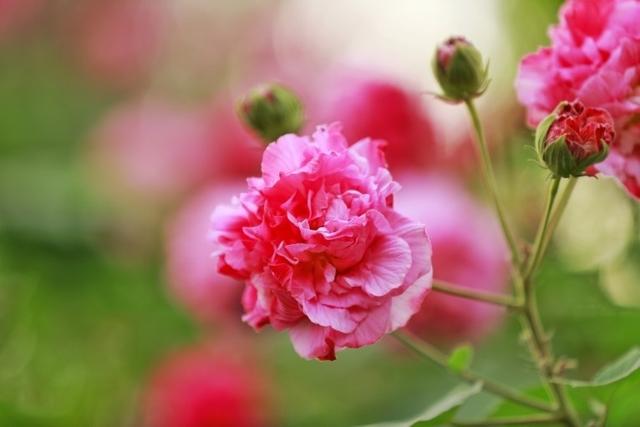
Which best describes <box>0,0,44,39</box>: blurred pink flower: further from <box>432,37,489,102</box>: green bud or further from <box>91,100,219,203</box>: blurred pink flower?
<box>432,37,489,102</box>: green bud

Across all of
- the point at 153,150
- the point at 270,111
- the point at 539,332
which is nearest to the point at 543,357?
the point at 539,332

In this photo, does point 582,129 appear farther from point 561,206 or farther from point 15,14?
point 15,14

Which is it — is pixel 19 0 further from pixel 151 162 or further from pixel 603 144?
pixel 603 144

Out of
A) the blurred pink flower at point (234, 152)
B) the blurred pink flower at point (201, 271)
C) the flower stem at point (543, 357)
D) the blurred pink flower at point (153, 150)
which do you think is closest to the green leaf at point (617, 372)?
the flower stem at point (543, 357)

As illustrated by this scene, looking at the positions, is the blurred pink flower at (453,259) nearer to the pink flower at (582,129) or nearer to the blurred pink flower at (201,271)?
the blurred pink flower at (201,271)

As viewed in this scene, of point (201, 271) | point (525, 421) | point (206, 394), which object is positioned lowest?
point (206, 394)

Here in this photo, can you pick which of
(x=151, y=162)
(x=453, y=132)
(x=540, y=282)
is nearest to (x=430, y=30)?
(x=151, y=162)
